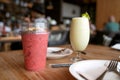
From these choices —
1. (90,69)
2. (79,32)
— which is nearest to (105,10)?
(79,32)

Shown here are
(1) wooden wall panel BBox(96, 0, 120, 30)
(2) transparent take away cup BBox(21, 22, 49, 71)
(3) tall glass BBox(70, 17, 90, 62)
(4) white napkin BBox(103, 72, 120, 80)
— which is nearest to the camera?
(4) white napkin BBox(103, 72, 120, 80)

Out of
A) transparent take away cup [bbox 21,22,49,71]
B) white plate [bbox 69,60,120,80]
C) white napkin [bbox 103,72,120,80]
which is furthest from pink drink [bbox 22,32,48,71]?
white napkin [bbox 103,72,120,80]

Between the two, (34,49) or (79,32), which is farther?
(79,32)

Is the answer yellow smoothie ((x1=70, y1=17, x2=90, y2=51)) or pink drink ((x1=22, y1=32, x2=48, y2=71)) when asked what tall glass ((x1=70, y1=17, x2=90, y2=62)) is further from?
pink drink ((x1=22, y1=32, x2=48, y2=71))

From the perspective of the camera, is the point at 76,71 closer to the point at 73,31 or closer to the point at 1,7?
the point at 73,31

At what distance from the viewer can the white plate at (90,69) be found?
2.11ft

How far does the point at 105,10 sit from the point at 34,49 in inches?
283

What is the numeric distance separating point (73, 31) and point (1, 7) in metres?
5.01

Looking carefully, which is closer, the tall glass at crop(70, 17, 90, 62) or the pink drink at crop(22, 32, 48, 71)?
the pink drink at crop(22, 32, 48, 71)

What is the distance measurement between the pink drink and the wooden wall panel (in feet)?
21.8

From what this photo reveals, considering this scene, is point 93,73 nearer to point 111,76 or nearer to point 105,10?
point 111,76

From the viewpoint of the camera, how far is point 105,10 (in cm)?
748

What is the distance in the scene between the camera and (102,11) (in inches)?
298

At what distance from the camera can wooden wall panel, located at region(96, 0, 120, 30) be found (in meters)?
7.03
